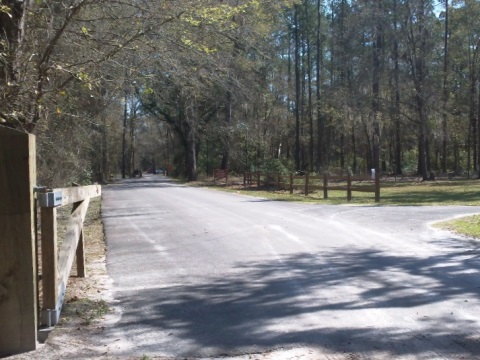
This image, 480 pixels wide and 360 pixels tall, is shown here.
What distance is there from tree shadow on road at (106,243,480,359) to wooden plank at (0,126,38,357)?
3.46 ft

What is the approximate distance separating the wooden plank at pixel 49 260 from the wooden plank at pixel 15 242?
17.4 inches

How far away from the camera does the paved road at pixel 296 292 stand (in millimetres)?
4793

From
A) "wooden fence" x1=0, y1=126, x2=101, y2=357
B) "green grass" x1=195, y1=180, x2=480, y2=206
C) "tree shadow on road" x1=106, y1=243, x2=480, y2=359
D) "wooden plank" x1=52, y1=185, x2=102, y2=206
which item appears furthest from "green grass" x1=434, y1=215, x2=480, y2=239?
"wooden fence" x1=0, y1=126, x2=101, y2=357

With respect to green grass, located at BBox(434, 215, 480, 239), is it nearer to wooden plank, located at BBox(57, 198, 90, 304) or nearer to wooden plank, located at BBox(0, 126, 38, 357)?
wooden plank, located at BBox(57, 198, 90, 304)


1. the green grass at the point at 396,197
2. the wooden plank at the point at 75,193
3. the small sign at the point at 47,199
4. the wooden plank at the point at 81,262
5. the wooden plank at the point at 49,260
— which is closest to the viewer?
the small sign at the point at 47,199

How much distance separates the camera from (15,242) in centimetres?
442

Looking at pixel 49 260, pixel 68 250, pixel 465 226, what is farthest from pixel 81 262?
pixel 465 226

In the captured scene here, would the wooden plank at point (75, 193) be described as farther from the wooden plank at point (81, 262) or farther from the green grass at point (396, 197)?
the green grass at point (396, 197)

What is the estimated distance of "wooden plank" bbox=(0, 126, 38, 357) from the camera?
14.4 ft

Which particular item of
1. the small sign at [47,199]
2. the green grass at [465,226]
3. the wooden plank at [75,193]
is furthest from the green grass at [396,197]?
the small sign at [47,199]

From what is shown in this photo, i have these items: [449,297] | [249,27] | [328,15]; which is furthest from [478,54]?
[449,297]

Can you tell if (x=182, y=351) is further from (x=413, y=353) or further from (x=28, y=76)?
(x=28, y=76)

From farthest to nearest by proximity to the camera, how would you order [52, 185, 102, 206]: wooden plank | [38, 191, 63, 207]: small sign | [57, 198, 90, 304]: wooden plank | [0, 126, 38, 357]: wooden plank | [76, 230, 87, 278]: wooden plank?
[76, 230, 87, 278]: wooden plank, [52, 185, 102, 206]: wooden plank, [57, 198, 90, 304]: wooden plank, [38, 191, 63, 207]: small sign, [0, 126, 38, 357]: wooden plank

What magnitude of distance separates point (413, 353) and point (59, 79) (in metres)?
7.60
